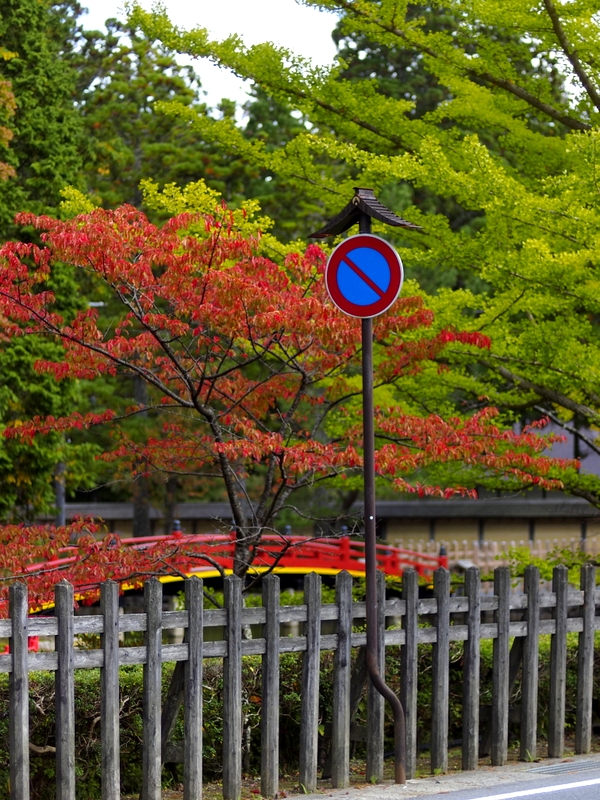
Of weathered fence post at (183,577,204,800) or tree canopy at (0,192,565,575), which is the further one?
tree canopy at (0,192,565,575)

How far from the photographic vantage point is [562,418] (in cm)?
1551

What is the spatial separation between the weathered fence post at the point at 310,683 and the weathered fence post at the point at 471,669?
1407 mm

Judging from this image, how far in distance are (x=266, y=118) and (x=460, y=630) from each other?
24186 mm

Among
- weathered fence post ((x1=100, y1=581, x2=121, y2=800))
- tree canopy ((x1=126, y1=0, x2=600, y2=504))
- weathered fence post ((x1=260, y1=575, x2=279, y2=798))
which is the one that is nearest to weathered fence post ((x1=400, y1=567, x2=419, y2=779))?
weathered fence post ((x1=260, y1=575, x2=279, y2=798))

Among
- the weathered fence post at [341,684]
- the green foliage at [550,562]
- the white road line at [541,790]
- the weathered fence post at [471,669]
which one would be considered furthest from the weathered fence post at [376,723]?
the green foliage at [550,562]

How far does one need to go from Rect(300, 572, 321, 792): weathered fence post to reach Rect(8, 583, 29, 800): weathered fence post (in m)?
1.98

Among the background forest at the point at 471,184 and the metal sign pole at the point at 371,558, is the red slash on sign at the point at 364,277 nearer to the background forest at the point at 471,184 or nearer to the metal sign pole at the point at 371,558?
the metal sign pole at the point at 371,558

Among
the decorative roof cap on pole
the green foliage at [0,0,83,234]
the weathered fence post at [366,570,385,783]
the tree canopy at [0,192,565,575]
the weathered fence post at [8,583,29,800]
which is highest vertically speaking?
the green foliage at [0,0,83,234]

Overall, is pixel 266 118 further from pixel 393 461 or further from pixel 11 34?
pixel 393 461

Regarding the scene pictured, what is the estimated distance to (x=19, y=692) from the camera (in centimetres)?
648

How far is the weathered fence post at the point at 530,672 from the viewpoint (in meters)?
8.94

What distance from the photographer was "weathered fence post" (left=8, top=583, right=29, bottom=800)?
6.43 meters

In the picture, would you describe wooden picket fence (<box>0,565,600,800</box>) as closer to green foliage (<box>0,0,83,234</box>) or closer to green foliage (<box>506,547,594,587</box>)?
green foliage (<box>506,547,594,587</box>)

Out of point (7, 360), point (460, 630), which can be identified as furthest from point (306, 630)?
point (7, 360)
